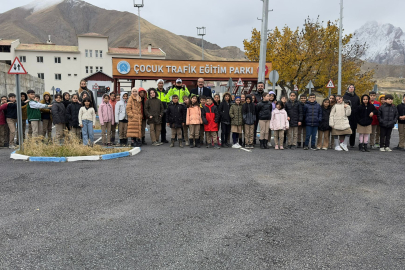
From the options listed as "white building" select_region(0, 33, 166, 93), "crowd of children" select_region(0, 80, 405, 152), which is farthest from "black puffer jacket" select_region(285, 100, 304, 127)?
"white building" select_region(0, 33, 166, 93)

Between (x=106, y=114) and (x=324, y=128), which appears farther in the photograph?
(x=106, y=114)

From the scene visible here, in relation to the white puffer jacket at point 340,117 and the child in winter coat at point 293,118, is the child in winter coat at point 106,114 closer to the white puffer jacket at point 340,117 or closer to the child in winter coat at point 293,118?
the child in winter coat at point 293,118

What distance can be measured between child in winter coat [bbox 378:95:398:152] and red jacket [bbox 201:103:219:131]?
17.4ft

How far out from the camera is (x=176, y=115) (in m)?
11.0

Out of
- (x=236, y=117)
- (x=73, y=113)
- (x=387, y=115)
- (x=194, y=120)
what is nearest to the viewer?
(x=387, y=115)

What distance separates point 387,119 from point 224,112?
5210 mm

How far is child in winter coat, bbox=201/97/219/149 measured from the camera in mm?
10898

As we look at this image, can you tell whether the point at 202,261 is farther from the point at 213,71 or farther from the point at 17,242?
the point at 213,71

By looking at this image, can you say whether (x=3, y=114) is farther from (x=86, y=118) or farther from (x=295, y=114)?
(x=295, y=114)

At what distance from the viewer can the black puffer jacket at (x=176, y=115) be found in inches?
432

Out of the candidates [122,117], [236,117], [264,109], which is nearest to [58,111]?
[122,117]

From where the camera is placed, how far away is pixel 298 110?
1073 cm

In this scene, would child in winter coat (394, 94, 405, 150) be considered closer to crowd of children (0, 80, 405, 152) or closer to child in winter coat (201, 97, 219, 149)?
crowd of children (0, 80, 405, 152)

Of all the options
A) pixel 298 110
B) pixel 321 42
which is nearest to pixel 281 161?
pixel 298 110
